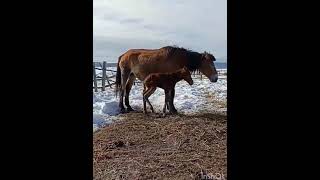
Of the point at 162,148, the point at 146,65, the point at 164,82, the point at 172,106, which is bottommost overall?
the point at 162,148

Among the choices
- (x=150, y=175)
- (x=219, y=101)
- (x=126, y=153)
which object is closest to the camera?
(x=150, y=175)

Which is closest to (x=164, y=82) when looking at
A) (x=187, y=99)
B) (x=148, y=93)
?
(x=148, y=93)

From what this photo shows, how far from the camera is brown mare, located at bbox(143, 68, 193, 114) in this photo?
9.81 feet

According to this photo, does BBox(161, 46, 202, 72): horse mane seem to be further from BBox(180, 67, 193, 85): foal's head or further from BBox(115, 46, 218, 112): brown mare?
BBox(180, 67, 193, 85): foal's head

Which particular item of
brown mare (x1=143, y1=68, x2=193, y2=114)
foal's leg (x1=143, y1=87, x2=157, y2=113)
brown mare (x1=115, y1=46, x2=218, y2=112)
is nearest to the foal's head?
brown mare (x1=143, y1=68, x2=193, y2=114)

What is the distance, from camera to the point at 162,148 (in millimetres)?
1864

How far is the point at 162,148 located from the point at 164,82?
1.21 metres

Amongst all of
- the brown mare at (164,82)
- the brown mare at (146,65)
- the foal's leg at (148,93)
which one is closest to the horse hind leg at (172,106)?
the brown mare at (164,82)

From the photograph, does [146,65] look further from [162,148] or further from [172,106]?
[162,148]

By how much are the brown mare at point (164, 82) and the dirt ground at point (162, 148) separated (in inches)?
8.2

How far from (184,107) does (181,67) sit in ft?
1.50
